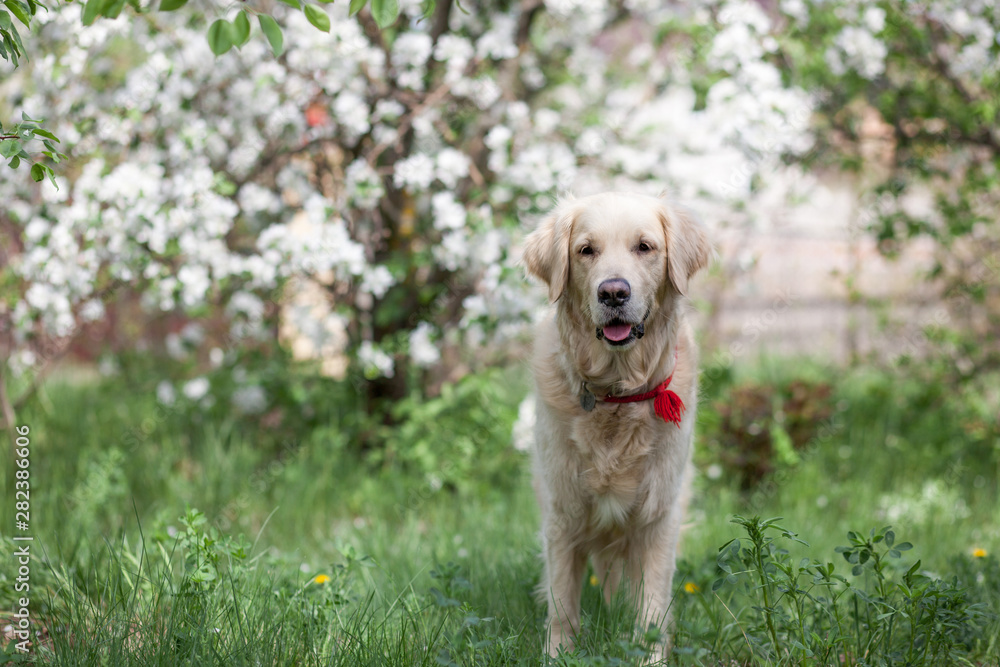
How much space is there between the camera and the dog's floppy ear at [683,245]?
2439mm

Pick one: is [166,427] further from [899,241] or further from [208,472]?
[899,241]

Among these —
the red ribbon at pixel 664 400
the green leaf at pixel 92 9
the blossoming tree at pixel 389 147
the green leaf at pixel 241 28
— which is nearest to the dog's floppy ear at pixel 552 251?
the red ribbon at pixel 664 400

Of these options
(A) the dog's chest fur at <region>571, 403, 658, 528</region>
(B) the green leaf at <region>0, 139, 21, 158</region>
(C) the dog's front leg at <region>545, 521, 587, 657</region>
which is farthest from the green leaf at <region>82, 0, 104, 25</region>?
(C) the dog's front leg at <region>545, 521, 587, 657</region>

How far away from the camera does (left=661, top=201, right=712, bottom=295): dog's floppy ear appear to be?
8.00 ft

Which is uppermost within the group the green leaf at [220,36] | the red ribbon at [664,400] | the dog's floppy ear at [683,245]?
the green leaf at [220,36]

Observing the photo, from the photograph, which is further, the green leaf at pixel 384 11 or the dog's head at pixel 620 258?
the dog's head at pixel 620 258

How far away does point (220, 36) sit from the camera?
5.64ft

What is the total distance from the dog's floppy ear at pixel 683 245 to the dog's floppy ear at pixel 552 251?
1.03 feet

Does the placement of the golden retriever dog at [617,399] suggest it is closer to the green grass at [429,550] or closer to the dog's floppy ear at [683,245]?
the dog's floppy ear at [683,245]

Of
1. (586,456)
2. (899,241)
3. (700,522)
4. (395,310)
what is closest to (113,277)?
(395,310)

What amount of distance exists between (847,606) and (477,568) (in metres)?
1.25

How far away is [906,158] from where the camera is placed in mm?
4637

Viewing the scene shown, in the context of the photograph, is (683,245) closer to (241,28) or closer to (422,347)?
(241,28)

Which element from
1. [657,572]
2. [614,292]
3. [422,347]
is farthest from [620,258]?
[422,347]
